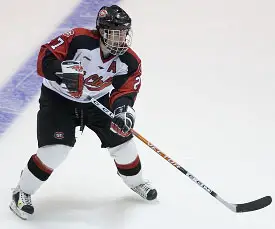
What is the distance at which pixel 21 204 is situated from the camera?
2.59 metres

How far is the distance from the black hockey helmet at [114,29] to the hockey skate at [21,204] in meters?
0.75

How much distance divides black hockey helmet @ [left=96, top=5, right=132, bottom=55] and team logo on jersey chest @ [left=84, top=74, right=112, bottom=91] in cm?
18

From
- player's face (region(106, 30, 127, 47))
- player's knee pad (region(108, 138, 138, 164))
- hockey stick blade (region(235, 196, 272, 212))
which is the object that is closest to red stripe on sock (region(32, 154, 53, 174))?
player's knee pad (region(108, 138, 138, 164))

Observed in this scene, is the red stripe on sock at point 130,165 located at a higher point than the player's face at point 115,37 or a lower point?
lower

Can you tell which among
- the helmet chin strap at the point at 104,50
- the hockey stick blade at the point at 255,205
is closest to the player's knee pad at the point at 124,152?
the helmet chin strap at the point at 104,50

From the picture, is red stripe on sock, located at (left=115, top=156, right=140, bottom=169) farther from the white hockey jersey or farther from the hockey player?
the white hockey jersey

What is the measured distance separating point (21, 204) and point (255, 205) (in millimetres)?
997

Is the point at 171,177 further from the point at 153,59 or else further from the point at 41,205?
the point at 153,59

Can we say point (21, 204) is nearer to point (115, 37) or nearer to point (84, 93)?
point (84, 93)

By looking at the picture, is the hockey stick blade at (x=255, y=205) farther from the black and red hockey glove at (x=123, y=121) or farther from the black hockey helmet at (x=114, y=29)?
the black hockey helmet at (x=114, y=29)

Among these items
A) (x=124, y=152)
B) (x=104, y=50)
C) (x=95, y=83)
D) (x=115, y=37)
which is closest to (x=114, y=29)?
(x=115, y=37)

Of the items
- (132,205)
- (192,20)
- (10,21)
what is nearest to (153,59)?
(192,20)

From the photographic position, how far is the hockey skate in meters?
2.58

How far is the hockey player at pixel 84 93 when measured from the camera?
2.41 m
